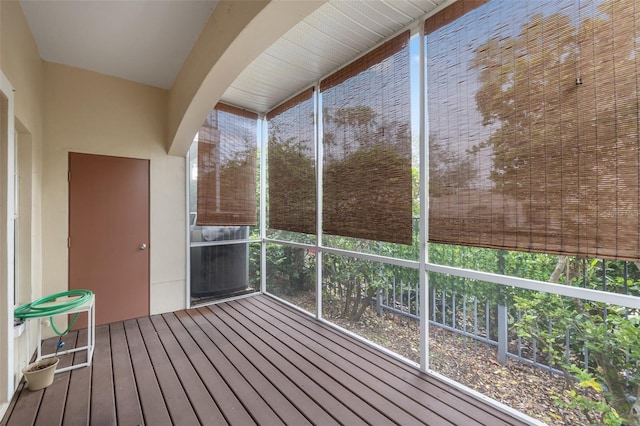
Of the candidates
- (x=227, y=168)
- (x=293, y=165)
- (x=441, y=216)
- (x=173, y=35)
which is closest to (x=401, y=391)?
(x=441, y=216)

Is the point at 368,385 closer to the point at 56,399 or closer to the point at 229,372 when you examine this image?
the point at 229,372

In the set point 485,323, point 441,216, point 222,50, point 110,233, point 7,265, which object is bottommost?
point 485,323

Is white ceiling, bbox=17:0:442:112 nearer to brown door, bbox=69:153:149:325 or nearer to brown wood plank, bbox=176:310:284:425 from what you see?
brown door, bbox=69:153:149:325

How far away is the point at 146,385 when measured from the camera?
2168 millimetres

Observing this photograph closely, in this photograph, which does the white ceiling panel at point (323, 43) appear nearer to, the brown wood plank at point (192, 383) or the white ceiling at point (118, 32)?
the white ceiling at point (118, 32)

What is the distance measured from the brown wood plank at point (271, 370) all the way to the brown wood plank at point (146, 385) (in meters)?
0.73

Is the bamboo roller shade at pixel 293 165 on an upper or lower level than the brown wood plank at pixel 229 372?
upper

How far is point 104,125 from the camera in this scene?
3318 millimetres

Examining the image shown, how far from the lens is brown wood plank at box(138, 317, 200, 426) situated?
1.84 metres

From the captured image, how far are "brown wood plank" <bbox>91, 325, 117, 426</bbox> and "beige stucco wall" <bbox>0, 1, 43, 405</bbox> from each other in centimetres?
50

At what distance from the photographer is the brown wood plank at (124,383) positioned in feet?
6.09

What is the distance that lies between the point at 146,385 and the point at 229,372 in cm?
62

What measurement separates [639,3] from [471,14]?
89 centimetres

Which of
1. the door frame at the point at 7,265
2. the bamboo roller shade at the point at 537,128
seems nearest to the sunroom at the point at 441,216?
the bamboo roller shade at the point at 537,128
